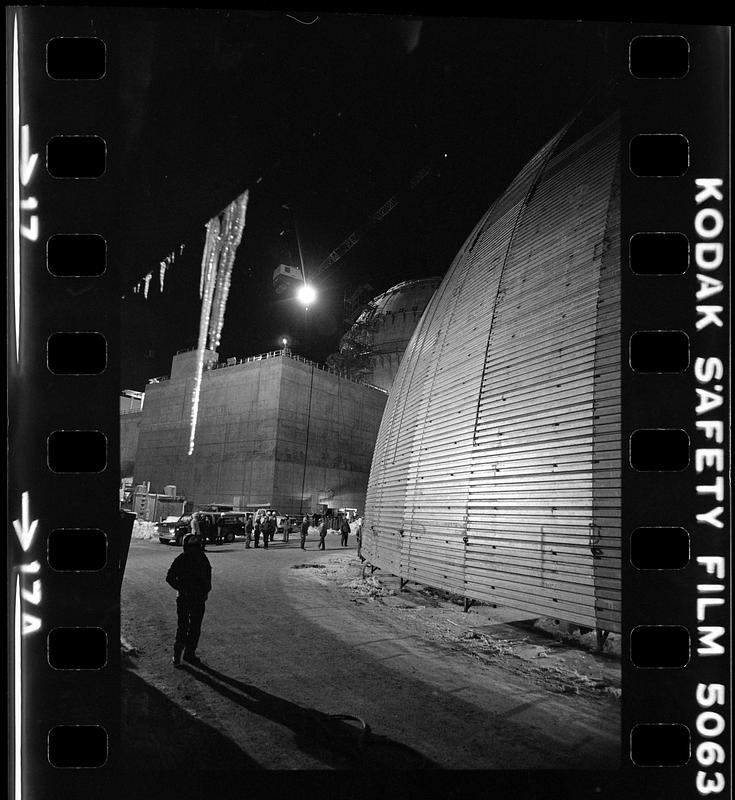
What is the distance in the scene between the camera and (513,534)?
26.1 feet

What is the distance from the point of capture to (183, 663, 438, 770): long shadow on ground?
4461 mm

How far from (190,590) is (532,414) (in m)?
5.89

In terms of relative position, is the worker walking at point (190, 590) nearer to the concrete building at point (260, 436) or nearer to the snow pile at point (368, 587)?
the snow pile at point (368, 587)

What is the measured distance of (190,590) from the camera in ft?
22.2

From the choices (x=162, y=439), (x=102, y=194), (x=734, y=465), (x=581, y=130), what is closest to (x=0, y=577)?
(x=102, y=194)

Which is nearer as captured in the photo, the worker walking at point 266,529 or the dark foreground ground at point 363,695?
the dark foreground ground at point 363,695

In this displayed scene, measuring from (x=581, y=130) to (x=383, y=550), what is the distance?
10.8 m

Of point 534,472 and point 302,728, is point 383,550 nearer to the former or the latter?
point 534,472

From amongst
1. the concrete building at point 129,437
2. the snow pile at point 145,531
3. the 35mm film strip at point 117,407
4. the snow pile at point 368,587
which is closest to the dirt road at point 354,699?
the 35mm film strip at point 117,407

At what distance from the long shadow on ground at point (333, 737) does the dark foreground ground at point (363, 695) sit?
0.02 m

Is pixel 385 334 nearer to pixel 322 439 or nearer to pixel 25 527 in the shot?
pixel 322 439

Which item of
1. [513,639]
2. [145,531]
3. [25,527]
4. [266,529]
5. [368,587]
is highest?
[25,527]

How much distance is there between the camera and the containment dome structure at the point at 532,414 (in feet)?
22.6

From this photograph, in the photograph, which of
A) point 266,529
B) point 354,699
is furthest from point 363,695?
point 266,529
